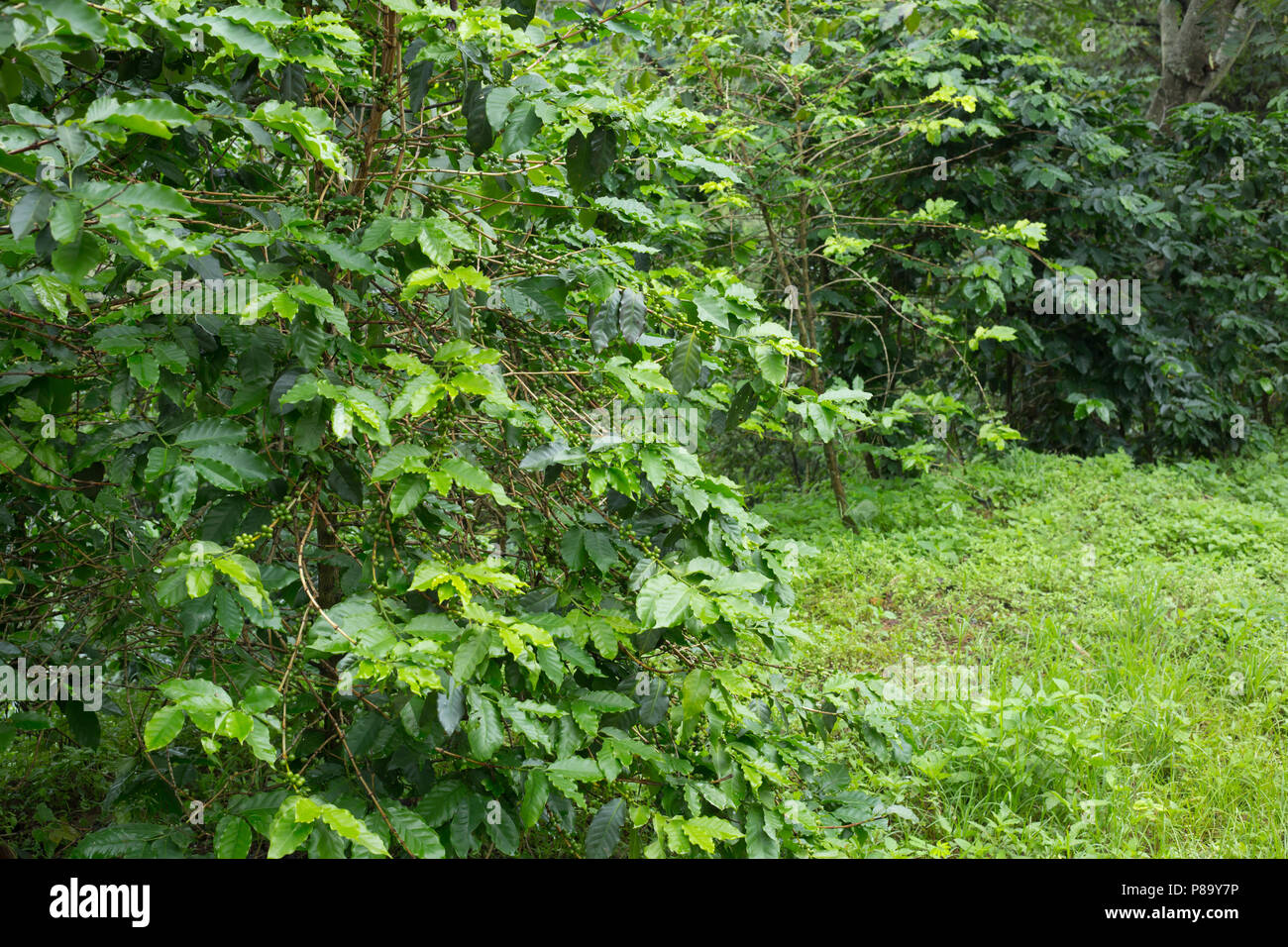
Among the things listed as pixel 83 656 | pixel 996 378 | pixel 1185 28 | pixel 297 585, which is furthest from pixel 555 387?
pixel 1185 28

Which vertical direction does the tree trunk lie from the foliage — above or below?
above

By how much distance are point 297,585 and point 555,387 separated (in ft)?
2.83

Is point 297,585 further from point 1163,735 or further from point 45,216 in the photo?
point 1163,735

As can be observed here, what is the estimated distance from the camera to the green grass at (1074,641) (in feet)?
10.1
